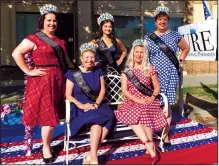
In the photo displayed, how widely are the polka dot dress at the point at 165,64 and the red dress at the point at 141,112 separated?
329 mm

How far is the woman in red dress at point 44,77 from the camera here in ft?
12.0

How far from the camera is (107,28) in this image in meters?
4.31

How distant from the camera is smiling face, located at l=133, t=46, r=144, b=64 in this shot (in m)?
4.08

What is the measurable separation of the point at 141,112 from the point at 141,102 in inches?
5.9

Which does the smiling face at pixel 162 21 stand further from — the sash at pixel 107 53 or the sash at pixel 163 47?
the sash at pixel 107 53

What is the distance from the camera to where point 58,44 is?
3.73m

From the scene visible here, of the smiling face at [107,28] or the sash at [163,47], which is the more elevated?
the smiling face at [107,28]

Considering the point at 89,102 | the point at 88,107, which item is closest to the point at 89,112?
the point at 88,107

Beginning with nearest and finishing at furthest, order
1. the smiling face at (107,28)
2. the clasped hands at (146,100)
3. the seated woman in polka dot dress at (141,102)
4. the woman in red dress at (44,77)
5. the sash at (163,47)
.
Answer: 1. the woman in red dress at (44,77)
2. the seated woman in polka dot dress at (141,102)
3. the clasped hands at (146,100)
4. the smiling face at (107,28)
5. the sash at (163,47)

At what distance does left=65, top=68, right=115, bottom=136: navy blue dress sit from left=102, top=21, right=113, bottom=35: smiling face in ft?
1.92

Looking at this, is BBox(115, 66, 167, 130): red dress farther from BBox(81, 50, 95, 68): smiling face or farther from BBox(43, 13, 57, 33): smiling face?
BBox(43, 13, 57, 33): smiling face

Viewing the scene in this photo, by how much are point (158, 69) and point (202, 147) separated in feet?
3.76

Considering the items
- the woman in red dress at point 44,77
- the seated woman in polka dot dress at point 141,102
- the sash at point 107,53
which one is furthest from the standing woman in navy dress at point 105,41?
the woman in red dress at point 44,77

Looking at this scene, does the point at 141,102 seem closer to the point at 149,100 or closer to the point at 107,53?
the point at 149,100
